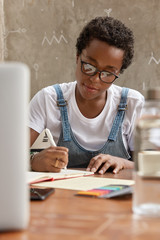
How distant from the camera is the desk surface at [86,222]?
47 centimetres

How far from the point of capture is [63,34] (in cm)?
276

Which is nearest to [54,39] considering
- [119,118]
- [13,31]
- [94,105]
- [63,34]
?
[63,34]

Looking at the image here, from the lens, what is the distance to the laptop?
46 centimetres

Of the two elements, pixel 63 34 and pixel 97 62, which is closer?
pixel 97 62

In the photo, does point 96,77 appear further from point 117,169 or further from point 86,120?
point 117,169

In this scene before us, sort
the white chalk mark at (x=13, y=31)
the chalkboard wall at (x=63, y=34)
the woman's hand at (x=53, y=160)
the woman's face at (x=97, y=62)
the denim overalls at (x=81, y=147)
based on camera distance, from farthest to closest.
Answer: the white chalk mark at (x=13, y=31) → the chalkboard wall at (x=63, y=34) → the denim overalls at (x=81, y=147) → the woman's face at (x=97, y=62) → the woman's hand at (x=53, y=160)

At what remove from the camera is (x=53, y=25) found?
2797 millimetres

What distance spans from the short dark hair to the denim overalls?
27 centimetres

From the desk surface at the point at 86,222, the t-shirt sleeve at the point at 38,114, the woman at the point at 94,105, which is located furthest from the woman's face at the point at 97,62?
the desk surface at the point at 86,222

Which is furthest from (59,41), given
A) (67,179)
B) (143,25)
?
(67,179)

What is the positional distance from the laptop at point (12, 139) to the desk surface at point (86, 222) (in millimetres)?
47

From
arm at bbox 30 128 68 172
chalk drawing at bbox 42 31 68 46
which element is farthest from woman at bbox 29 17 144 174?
chalk drawing at bbox 42 31 68 46

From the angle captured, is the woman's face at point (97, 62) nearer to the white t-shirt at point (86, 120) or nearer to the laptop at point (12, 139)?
the white t-shirt at point (86, 120)

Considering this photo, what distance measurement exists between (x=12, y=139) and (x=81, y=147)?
4.20 ft
